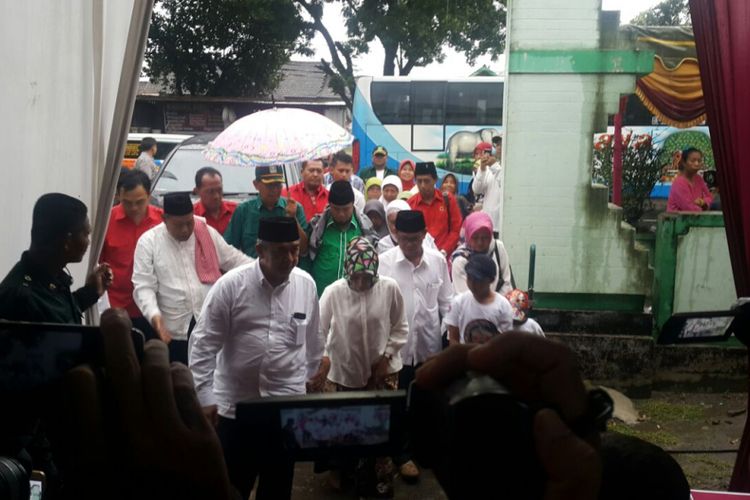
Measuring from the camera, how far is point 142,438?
1.02m

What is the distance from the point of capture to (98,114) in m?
3.91

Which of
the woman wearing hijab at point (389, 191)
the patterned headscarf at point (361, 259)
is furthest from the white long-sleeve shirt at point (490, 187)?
the patterned headscarf at point (361, 259)

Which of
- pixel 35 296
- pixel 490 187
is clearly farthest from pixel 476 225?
pixel 490 187

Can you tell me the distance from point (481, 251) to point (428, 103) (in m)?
12.3

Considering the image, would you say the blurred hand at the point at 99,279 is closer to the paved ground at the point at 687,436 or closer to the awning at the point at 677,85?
the paved ground at the point at 687,436

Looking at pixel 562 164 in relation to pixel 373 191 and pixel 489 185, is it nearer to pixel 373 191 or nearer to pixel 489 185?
pixel 373 191

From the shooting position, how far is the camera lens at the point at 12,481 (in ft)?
4.21

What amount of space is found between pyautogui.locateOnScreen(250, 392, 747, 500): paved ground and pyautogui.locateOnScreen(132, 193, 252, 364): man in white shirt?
1.20m

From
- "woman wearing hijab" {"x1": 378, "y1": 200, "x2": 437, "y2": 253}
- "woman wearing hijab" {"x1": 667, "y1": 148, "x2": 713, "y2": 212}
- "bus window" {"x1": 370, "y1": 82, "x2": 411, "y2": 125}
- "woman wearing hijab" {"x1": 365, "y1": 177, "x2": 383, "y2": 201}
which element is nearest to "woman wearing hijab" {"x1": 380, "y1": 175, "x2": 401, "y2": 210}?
"woman wearing hijab" {"x1": 365, "y1": 177, "x2": 383, "y2": 201}

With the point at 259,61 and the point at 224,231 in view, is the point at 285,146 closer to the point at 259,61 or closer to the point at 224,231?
the point at 224,231

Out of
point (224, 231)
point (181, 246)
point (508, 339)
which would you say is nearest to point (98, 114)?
point (181, 246)

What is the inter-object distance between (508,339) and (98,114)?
3426 mm

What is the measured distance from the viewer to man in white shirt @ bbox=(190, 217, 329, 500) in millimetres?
3463

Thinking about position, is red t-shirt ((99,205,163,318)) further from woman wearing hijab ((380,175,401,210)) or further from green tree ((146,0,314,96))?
green tree ((146,0,314,96))
